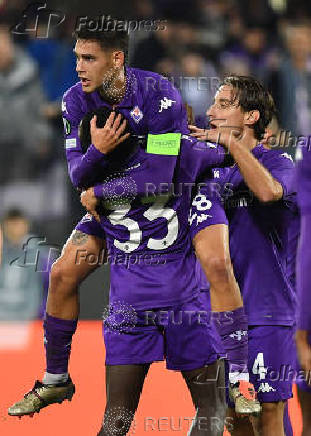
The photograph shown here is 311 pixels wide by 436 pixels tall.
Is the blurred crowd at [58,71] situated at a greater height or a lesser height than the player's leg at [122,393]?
greater

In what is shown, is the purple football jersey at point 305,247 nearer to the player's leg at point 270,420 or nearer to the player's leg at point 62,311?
the player's leg at point 270,420

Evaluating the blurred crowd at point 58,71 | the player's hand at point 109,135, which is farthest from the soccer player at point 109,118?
the blurred crowd at point 58,71

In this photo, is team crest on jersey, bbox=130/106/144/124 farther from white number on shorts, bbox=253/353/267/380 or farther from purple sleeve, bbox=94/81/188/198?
white number on shorts, bbox=253/353/267/380

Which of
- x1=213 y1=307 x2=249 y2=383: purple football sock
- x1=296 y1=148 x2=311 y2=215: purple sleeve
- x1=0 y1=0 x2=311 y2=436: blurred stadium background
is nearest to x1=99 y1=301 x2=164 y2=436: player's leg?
x1=213 y1=307 x2=249 y2=383: purple football sock

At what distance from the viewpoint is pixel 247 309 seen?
3.84 meters

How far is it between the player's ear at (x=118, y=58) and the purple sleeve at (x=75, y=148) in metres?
0.21

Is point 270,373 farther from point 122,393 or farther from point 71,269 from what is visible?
point 71,269

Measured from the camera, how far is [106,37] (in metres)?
3.73

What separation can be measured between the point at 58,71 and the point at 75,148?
11.2 feet

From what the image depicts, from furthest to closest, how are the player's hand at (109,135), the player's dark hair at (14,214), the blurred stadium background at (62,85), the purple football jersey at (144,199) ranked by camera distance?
the player's dark hair at (14,214)
the blurred stadium background at (62,85)
the purple football jersey at (144,199)
the player's hand at (109,135)

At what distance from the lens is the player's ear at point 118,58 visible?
367cm

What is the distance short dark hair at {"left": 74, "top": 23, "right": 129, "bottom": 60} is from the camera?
3.69m

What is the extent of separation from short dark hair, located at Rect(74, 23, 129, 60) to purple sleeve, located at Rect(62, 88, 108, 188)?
225 mm

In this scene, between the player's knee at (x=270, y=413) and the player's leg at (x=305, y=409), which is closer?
the player's leg at (x=305, y=409)
